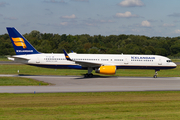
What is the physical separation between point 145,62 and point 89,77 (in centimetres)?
915

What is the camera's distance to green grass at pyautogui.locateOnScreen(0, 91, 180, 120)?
536 inches

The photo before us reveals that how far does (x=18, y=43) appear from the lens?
1489 inches

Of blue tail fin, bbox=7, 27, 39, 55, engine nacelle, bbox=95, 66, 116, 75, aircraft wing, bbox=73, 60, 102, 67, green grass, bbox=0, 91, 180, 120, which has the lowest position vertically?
green grass, bbox=0, 91, 180, 120

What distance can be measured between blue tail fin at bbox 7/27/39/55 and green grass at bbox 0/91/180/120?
735 inches

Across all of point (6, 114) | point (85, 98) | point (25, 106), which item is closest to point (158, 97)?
point (85, 98)

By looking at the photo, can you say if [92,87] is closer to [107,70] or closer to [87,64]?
[107,70]

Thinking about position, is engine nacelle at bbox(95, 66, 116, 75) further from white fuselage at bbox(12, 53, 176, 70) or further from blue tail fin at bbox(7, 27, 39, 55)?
blue tail fin at bbox(7, 27, 39, 55)

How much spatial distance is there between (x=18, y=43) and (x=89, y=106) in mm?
24810

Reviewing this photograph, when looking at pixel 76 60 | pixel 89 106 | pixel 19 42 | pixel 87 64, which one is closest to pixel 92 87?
pixel 89 106

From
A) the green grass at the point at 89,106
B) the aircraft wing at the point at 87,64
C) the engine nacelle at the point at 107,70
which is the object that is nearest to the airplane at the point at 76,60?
the aircraft wing at the point at 87,64

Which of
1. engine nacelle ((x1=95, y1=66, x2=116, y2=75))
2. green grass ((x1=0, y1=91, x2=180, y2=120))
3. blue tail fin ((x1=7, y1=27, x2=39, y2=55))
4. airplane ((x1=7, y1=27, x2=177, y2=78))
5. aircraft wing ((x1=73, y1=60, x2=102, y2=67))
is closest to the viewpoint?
green grass ((x1=0, y1=91, x2=180, y2=120))

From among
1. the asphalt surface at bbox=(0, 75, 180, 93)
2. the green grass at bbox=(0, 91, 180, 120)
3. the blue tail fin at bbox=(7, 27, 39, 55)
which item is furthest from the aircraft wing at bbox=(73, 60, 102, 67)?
the green grass at bbox=(0, 91, 180, 120)

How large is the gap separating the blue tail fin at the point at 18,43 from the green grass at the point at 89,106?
1866 centimetres

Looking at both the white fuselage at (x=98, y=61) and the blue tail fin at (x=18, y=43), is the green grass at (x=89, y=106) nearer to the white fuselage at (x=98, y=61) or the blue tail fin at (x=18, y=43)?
the white fuselage at (x=98, y=61)
